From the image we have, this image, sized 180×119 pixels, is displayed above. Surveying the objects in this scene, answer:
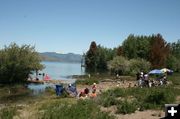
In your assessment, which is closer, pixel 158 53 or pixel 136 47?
pixel 158 53

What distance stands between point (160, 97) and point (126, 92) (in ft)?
25.2

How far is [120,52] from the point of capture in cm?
12094

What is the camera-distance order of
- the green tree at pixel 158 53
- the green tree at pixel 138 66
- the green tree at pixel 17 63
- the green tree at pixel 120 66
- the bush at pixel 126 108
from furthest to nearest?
the green tree at pixel 158 53 → the green tree at pixel 120 66 → the green tree at pixel 138 66 → the green tree at pixel 17 63 → the bush at pixel 126 108

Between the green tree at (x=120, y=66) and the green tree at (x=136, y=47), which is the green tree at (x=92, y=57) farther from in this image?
the green tree at (x=120, y=66)

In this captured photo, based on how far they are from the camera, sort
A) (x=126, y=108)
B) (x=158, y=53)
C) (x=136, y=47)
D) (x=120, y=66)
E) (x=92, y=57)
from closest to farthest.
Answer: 1. (x=126, y=108)
2. (x=120, y=66)
3. (x=158, y=53)
4. (x=136, y=47)
5. (x=92, y=57)

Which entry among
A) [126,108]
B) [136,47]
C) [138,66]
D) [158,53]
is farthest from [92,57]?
[126,108]

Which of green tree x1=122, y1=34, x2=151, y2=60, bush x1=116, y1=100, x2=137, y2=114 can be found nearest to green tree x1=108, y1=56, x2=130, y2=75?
green tree x1=122, y1=34, x2=151, y2=60

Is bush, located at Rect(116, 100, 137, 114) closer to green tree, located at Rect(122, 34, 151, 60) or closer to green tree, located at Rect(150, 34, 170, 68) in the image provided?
green tree, located at Rect(150, 34, 170, 68)

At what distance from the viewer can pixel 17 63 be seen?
55.8 meters

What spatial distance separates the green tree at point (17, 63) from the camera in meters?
55.2

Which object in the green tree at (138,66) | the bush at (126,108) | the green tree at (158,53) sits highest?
the green tree at (158,53)

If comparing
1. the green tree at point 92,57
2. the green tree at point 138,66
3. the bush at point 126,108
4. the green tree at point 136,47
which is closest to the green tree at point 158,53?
the green tree at point 138,66

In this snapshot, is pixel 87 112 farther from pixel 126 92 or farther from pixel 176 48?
pixel 176 48

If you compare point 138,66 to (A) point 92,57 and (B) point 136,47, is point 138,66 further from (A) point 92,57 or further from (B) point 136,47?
(A) point 92,57
